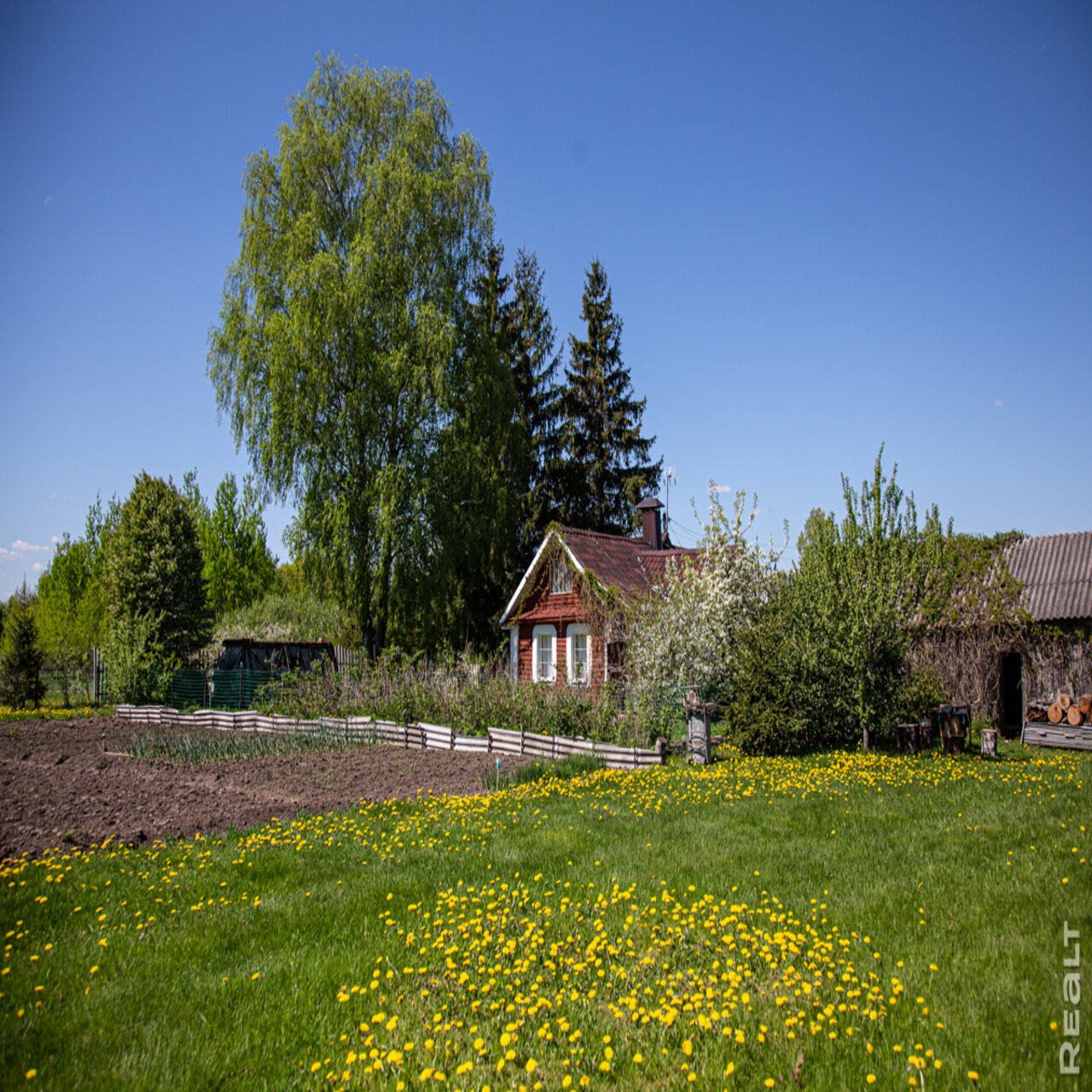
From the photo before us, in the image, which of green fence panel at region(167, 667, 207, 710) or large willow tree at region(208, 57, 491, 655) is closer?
large willow tree at region(208, 57, 491, 655)

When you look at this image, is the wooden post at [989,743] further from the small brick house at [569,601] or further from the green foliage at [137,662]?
the green foliage at [137,662]

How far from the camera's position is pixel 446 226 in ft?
78.0

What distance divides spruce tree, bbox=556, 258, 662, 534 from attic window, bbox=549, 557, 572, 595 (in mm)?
7070

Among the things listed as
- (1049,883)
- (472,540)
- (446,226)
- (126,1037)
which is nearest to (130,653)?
(472,540)

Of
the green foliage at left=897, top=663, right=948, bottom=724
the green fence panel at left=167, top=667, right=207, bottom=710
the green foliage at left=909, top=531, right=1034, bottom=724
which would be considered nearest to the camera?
the green foliage at left=897, top=663, right=948, bottom=724

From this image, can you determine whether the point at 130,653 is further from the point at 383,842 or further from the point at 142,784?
the point at 383,842

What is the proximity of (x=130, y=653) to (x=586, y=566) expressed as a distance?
15.0 metres

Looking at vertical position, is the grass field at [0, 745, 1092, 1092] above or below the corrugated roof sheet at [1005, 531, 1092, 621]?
below

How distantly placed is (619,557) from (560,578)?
216cm

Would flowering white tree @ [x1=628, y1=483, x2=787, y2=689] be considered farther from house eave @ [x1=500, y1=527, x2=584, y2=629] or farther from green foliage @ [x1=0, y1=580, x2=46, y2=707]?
green foliage @ [x1=0, y1=580, x2=46, y2=707]

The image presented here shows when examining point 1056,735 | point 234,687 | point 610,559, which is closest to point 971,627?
point 1056,735

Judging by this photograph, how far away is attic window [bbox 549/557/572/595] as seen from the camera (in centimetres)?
2374

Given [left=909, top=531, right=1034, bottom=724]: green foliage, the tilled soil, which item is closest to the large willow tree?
the tilled soil

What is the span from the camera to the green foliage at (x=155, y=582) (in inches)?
960
